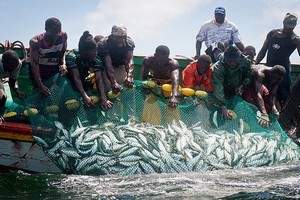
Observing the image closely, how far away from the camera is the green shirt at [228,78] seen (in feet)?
31.4

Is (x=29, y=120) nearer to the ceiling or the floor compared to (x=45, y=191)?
nearer to the ceiling

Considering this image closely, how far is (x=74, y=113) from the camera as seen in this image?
8.54 metres

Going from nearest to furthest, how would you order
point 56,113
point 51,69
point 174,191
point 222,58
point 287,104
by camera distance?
point 174,191, point 56,113, point 51,69, point 222,58, point 287,104

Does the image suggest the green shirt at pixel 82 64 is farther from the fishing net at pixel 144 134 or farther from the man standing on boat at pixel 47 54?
the fishing net at pixel 144 134

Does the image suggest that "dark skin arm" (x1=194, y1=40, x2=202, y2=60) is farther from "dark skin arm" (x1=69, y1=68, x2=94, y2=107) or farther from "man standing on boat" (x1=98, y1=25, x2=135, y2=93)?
"dark skin arm" (x1=69, y1=68, x2=94, y2=107)

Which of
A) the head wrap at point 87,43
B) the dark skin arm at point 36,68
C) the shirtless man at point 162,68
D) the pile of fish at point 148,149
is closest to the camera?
the pile of fish at point 148,149

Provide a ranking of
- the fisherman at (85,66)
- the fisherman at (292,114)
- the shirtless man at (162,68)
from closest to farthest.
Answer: the fisherman at (85,66) < the shirtless man at (162,68) < the fisherman at (292,114)

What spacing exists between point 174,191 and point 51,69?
3.43m

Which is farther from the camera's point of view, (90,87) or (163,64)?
(163,64)

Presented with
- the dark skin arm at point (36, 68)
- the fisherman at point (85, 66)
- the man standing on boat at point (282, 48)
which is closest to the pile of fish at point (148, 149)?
the fisherman at point (85, 66)

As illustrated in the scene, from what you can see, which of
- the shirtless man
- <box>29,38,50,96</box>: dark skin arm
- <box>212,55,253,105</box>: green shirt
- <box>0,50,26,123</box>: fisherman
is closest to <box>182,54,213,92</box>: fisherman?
<box>212,55,253,105</box>: green shirt

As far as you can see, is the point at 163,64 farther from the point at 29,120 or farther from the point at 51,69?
the point at 29,120

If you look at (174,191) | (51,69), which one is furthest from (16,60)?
(174,191)

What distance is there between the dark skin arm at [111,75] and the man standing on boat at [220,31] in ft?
11.6
